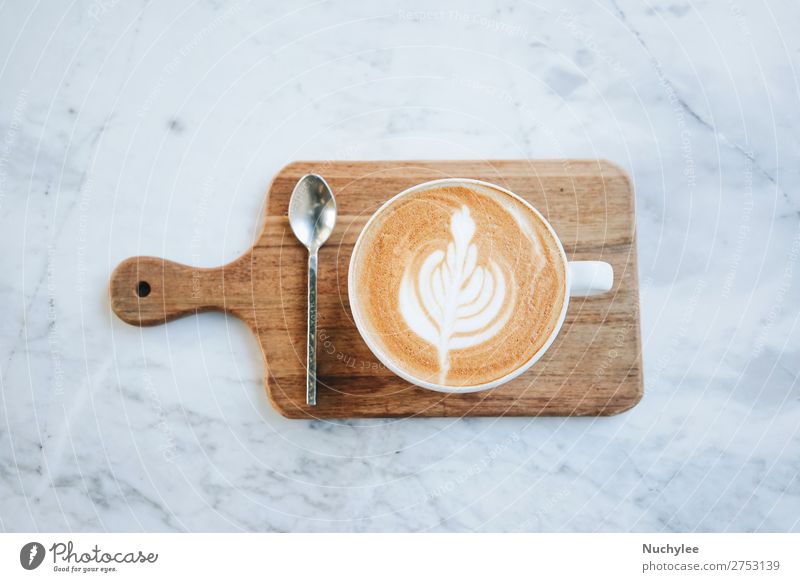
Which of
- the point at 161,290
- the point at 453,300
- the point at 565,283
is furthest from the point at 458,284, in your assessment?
the point at 161,290

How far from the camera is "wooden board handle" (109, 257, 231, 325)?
93 centimetres

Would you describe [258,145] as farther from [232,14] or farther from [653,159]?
[653,159]

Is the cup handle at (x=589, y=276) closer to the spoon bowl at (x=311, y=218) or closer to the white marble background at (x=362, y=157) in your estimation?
the white marble background at (x=362, y=157)

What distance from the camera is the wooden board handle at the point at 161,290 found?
933mm

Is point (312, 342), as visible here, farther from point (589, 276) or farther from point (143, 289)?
point (589, 276)

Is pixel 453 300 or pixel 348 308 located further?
pixel 348 308

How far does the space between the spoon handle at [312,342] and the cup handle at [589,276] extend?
0.32 metres

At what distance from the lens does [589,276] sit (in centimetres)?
82

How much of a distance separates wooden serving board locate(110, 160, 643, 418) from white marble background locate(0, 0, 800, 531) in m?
0.05

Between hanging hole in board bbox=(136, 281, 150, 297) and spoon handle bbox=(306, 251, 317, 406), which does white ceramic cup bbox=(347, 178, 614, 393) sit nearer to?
spoon handle bbox=(306, 251, 317, 406)

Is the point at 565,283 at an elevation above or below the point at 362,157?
below

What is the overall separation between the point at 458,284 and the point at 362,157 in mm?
267

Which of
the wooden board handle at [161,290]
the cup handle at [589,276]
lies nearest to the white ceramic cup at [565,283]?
the cup handle at [589,276]

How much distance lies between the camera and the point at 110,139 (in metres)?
1.01
